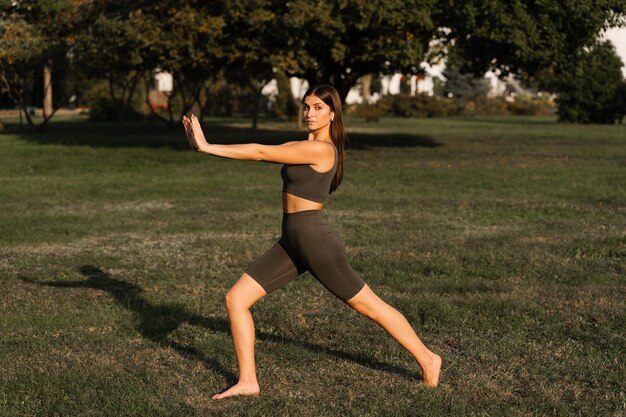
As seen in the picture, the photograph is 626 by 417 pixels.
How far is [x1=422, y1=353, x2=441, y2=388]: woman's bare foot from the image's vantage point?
5801mm

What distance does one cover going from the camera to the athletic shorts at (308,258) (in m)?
5.44

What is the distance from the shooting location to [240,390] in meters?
5.63

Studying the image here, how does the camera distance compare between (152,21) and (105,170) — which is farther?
(152,21)

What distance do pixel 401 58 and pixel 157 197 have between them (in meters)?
10.3

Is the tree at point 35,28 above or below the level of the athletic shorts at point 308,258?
above

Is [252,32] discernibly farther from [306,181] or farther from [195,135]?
[195,135]

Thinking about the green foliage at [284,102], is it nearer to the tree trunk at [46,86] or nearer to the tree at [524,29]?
the tree trunk at [46,86]

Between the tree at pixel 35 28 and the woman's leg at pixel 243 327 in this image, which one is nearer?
the woman's leg at pixel 243 327

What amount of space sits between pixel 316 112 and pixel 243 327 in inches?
51.3

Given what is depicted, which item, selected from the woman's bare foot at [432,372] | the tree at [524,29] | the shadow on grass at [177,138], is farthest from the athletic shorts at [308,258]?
the shadow on grass at [177,138]

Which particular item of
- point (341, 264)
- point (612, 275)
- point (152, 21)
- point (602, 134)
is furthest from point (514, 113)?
point (341, 264)

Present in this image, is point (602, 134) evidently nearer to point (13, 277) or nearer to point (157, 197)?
point (157, 197)

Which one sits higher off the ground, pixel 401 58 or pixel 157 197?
pixel 401 58

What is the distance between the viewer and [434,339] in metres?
7.08
